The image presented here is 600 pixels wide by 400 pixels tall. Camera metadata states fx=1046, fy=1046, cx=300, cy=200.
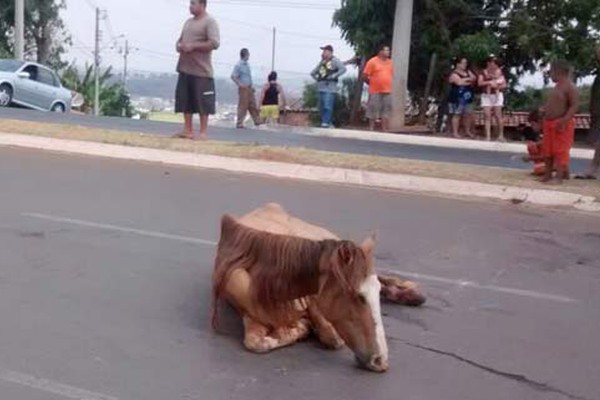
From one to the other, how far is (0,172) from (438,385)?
25.7 feet

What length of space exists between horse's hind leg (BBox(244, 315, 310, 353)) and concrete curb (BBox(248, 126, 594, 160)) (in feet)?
44.3

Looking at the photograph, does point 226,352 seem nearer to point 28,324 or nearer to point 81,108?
point 28,324

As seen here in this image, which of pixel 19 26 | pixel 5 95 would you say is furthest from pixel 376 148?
pixel 19 26

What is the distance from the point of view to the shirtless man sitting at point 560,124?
12.5 m

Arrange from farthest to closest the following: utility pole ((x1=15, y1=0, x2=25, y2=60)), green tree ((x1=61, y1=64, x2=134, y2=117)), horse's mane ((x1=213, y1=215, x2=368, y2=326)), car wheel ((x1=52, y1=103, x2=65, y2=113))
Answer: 1. green tree ((x1=61, y1=64, x2=134, y2=117))
2. utility pole ((x1=15, y1=0, x2=25, y2=60))
3. car wheel ((x1=52, y1=103, x2=65, y2=113))
4. horse's mane ((x1=213, y1=215, x2=368, y2=326))

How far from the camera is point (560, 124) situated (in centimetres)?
1252

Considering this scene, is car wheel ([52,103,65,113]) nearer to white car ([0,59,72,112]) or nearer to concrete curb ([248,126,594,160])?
white car ([0,59,72,112])

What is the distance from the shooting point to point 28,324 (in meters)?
5.93

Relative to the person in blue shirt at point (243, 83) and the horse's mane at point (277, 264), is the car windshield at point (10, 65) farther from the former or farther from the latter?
the horse's mane at point (277, 264)

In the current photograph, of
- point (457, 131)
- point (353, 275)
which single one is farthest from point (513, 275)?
point (457, 131)

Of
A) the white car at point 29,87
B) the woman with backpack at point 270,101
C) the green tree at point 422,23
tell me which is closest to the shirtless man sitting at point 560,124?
the woman with backpack at point 270,101

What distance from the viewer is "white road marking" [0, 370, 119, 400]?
490 centimetres

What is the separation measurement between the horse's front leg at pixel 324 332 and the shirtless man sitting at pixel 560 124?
24.8 ft

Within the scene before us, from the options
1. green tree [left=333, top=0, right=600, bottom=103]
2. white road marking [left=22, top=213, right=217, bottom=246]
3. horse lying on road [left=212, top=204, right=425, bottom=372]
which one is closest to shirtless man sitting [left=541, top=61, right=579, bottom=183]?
white road marking [left=22, top=213, right=217, bottom=246]
